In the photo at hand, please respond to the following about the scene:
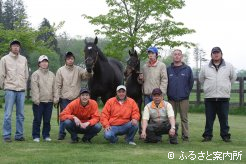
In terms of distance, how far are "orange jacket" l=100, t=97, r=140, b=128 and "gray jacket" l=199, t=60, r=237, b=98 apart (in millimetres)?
1818

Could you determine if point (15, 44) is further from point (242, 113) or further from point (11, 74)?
point (242, 113)

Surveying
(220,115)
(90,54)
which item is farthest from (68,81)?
(220,115)

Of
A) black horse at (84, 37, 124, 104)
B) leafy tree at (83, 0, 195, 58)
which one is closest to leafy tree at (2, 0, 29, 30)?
leafy tree at (83, 0, 195, 58)

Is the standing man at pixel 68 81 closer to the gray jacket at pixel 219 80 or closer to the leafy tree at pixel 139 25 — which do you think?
the gray jacket at pixel 219 80

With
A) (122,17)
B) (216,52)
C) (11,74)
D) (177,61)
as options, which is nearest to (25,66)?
(11,74)

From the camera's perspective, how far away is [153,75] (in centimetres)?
819

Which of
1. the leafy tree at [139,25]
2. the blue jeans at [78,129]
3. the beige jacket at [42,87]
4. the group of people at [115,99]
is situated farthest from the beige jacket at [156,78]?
A: the leafy tree at [139,25]

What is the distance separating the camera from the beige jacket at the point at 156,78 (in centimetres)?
812

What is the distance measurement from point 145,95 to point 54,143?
84.7 inches

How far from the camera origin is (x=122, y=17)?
21.5 meters

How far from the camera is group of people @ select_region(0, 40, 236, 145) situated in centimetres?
763

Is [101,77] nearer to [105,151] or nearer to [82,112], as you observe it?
[82,112]

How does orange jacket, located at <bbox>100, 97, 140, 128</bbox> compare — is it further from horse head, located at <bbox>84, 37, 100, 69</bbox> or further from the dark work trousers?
horse head, located at <bbox>84, 37, 100, 69</bbox>

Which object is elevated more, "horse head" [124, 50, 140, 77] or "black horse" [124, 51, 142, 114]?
"horse head" [124, 50, 140, 77]
